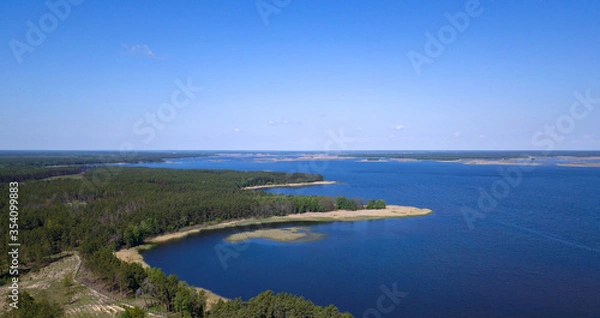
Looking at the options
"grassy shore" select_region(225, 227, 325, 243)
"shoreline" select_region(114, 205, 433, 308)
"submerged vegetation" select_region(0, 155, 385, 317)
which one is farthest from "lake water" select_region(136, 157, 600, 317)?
"submerged vegetation" select_region(0, 155, 385, 317)


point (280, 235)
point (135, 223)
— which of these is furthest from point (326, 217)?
point (135, 223)

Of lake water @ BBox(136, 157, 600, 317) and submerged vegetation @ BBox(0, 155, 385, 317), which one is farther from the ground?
submerged vegetation @ BBox(0, 155, 385, 317)

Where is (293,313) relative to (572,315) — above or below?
above

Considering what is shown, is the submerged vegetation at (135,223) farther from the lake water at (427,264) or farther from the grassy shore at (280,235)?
the grassy shore at (280,235)

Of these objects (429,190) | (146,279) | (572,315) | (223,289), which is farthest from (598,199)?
(146,279)

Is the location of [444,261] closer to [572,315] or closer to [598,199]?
[572,315]

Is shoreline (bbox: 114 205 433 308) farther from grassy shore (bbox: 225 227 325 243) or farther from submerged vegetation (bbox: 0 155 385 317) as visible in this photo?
grassy shore (bbox: 225 227 325 243)
